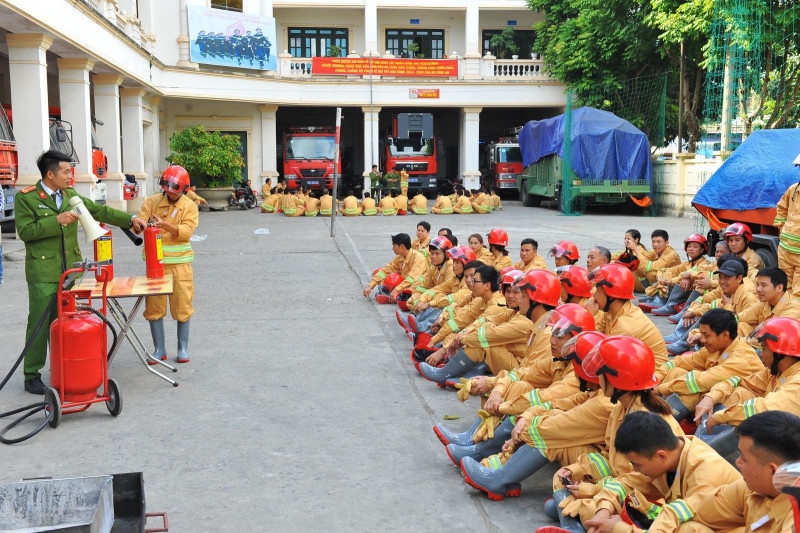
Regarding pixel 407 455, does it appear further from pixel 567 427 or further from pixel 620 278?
pixel 620 278

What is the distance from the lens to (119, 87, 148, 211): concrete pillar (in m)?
24.9

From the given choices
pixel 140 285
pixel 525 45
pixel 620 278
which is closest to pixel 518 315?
pixel 620 278

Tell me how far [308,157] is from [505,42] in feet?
34.9

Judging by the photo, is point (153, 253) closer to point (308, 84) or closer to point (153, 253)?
point (153, 253)

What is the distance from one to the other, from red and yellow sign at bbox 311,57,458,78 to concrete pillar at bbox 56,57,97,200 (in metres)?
14.6

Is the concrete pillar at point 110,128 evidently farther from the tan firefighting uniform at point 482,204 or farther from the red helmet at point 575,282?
the red helmet at point 575,282

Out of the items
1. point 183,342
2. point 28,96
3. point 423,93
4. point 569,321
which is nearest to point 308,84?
point 423,93

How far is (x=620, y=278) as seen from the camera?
5348 mm

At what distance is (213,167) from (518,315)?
68.7 ft

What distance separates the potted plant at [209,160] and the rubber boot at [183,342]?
61.2ft

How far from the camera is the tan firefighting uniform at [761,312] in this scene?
6.00m

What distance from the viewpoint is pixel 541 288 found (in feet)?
18.3

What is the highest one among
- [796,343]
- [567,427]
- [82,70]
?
[82,70]

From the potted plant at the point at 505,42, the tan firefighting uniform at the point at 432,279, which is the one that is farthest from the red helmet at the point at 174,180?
the potted plant at the point at 505,42
